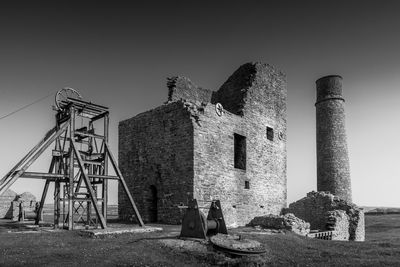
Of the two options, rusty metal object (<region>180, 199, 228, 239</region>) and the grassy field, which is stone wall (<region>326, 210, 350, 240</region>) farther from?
rusty metal object (<region>180, 199, 228, 239</region>)

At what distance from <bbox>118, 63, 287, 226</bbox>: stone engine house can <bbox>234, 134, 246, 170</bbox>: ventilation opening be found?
0.05 m

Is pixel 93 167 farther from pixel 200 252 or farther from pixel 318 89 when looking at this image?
pixel 318 89

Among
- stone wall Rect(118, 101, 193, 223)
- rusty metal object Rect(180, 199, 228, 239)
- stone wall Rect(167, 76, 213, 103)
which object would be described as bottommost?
rusty metal object Rect(180, 199, 228, 239)

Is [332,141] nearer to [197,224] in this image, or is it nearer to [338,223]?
[338,223]

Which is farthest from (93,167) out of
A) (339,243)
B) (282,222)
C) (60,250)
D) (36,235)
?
(339,243)

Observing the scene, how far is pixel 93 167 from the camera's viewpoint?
15086 mm

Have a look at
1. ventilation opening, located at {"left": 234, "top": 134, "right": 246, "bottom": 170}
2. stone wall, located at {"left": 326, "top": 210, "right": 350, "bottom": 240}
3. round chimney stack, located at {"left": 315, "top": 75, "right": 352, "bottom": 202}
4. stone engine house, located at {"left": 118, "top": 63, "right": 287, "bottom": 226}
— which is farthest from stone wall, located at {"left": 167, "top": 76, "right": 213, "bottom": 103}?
round chimney stack, located at {"left": 315, "top": 75, "right": 352, "bottom": 202}

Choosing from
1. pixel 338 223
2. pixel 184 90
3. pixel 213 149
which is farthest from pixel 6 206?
pixel 338 223

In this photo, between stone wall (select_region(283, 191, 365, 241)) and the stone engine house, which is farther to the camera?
stone wall (select_region(283, 191, 365, 241))

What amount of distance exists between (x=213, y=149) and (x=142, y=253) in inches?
339

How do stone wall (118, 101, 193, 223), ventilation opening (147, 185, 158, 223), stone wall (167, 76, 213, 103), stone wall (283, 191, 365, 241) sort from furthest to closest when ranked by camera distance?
stone wall (283, 191, 365, 241) → stone wall (167, 76, 213, 103) → ventilation opening (147, 185, 158, 223) → stone wall (118, 101, 193, 223)

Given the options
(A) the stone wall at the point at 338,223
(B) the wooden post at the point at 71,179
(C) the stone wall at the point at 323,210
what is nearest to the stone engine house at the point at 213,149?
(C) the stone wall at the point at 323,210

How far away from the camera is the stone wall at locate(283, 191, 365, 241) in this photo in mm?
21062

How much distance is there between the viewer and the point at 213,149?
16875 mm
